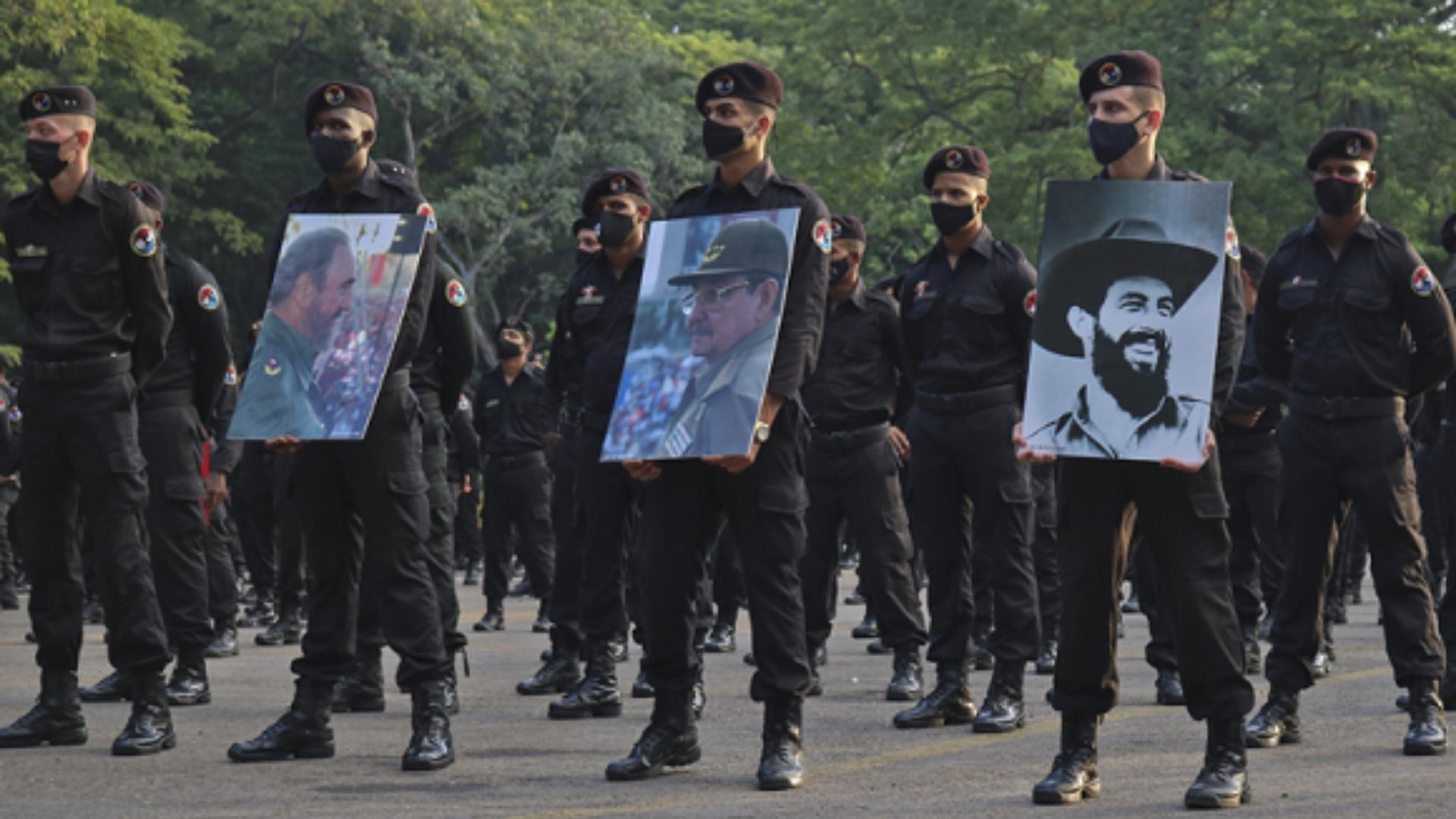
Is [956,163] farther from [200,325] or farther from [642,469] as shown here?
[200,325]

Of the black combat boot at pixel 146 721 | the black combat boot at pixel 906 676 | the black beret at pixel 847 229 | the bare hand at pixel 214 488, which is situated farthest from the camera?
the bare hand at pixel 214 488

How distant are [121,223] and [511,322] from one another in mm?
8804

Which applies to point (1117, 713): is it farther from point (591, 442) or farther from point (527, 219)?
point (527, 219)

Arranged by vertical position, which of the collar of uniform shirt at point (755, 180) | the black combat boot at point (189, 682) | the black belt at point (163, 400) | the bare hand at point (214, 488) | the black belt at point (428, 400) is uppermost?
the collar of uniform shirt at point (755, 180)

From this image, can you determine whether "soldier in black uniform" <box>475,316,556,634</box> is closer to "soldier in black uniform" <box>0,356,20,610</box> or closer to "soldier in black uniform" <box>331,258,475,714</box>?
"soldier in black uniform" <box>0,356,20,610</box>

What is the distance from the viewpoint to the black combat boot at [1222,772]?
7055 mm

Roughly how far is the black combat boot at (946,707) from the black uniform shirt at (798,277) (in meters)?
2.39

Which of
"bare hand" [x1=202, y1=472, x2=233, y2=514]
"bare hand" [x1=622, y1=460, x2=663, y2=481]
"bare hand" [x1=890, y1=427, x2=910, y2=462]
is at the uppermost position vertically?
"bare hand" [x1=890, y1=427, x2=910, y2=462]

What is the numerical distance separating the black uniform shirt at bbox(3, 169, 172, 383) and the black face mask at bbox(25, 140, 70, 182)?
10cm

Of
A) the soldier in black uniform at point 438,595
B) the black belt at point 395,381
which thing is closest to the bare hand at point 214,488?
the soldier in black uniform at point 438,595

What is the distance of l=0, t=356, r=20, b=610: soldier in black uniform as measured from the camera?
19125mm

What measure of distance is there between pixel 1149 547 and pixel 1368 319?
170cm

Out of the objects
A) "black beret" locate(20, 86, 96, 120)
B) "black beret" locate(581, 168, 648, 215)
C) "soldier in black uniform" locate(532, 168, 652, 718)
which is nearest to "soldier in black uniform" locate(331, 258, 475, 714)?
"soldier in black uniform" locate(532, 168, 652, 718)

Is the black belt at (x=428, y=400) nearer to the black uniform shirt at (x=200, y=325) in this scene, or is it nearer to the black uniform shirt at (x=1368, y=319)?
the black uniform shirt at (x=200, y=325)
